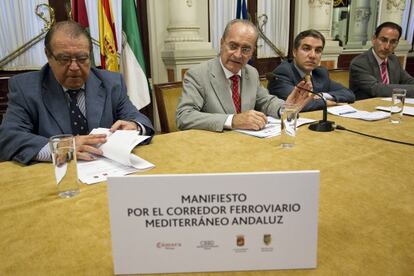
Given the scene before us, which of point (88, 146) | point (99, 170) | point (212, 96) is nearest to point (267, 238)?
point (99, 170)

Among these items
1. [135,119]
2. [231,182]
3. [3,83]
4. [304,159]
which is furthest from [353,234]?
[3,83]

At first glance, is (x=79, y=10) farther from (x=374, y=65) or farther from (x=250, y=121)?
(x=374, y=65)

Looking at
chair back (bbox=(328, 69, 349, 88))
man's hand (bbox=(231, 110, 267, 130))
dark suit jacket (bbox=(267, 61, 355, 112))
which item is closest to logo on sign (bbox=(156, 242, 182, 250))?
man's hand (bbox=(231, 110, 267, 130))

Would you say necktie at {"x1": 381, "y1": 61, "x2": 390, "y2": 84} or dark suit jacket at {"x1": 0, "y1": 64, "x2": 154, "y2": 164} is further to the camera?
necktie at {"x1": 381, "y1": 61, "x2": 390, "y2": 84}

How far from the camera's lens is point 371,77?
311 cm

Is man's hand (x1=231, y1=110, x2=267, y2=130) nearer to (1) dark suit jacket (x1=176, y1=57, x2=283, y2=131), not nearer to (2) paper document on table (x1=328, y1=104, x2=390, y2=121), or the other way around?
(1) dark suit jacket (x1=176, y1=57, x2=283, y2=131)

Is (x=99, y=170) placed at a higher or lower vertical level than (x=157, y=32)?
lower

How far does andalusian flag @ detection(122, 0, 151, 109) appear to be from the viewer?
339 centimetres

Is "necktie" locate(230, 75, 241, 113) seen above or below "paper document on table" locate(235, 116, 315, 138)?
above

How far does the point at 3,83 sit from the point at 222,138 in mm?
2856

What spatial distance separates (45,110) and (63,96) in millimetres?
109

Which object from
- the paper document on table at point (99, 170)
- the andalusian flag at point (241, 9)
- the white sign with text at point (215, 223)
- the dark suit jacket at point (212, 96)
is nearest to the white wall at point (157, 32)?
the andalusian flag at point (241, 9)

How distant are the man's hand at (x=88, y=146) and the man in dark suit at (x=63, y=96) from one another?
0.21m

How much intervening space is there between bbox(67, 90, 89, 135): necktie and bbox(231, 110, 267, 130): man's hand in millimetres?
723
